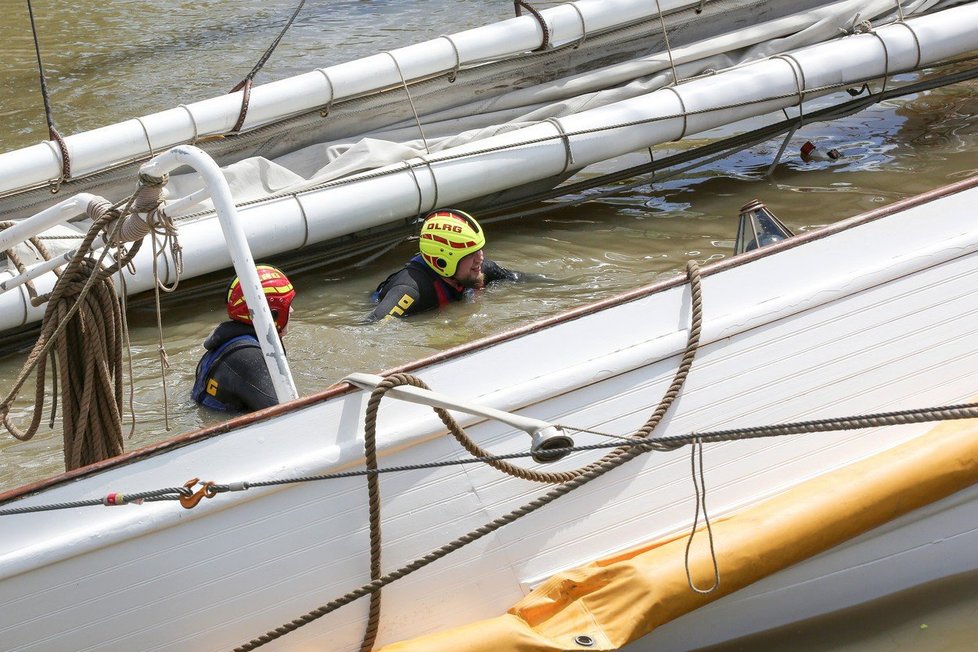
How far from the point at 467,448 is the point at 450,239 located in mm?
3256

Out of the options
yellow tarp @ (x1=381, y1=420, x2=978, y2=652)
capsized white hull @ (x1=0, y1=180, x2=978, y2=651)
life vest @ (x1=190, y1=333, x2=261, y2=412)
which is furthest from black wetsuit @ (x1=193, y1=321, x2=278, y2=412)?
yellow tarp @ (x1=381, y1=420, x2=978, y2=652)

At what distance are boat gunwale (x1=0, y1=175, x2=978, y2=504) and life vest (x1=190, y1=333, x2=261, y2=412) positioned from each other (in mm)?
1502

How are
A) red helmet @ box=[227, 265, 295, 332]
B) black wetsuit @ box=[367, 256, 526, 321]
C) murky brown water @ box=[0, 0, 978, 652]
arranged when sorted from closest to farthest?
1. red helmet @ box=[227, 265, 295, 332]
2. murky brown water @ box=[0, 0, 978, 652]
3. black wetsuit @ box=[367, 256, 526, 321]

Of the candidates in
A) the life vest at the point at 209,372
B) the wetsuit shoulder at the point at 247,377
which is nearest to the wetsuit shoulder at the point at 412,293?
the life vest at the point at 209,372

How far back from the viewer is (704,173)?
9.62 meters

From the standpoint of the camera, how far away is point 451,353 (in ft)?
12.1

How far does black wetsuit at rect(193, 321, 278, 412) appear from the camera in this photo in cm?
515

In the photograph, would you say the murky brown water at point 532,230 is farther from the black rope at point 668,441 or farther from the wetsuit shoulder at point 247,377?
the black rope at point 668,441

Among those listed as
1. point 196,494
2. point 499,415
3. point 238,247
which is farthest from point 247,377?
point 499,415

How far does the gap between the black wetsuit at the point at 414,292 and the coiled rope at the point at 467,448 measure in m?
3.21

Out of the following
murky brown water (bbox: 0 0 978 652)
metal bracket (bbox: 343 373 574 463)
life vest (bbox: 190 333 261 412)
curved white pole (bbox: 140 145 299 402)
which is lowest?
murky brown water (bbox: 0 0 978 652)

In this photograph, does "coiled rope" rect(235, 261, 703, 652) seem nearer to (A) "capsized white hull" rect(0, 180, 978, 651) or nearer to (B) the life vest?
(A) "capsized white hull" rect(0, 180, 978, 651)

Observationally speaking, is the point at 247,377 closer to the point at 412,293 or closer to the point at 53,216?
the point at 53,216

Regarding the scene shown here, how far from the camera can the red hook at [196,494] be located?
11.2 feet
